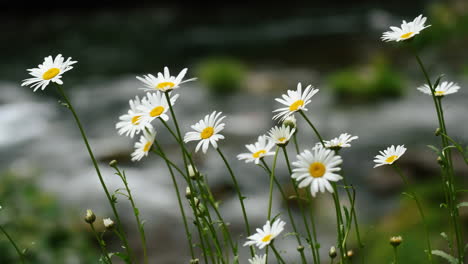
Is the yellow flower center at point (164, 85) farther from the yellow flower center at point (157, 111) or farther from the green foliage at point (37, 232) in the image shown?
the green foliage at point (37, 232)

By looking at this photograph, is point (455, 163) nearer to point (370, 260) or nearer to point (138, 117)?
point (370, 260)

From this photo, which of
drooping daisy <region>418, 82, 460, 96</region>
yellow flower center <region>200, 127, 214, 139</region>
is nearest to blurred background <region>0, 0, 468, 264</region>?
yellow flower center <region>200, 127, 214, 139</region>

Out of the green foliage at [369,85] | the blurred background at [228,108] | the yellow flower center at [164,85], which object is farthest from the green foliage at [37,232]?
the green foliage at [369,85]

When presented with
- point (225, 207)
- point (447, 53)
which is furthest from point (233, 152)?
point (447, 53)

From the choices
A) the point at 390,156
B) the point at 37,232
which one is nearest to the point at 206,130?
the point at 390,156

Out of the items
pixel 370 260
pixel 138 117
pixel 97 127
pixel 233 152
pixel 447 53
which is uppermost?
pixel 447 53

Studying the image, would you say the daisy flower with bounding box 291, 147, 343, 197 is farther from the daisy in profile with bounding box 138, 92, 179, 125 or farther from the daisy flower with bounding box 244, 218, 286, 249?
the daisy in profile with bounding box 138, 92, 179, 125
